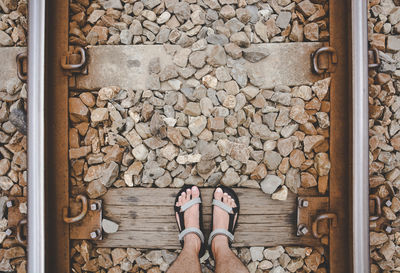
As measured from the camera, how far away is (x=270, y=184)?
1.32 m

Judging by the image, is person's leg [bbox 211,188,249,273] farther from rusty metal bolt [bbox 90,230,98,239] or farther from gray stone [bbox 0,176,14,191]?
gray stone [bbox 0,176,14,191]

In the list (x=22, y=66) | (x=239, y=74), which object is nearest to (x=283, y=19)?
(x=239, y=74)

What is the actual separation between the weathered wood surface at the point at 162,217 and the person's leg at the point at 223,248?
3.5 inches

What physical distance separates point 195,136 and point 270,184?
20.1 inches

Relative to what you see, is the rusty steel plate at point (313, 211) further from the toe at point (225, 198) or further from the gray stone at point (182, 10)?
the gray stone at point (182, 10)

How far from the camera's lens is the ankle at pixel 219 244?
1289 millimetres

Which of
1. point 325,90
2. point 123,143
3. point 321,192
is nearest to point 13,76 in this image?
point 123,143

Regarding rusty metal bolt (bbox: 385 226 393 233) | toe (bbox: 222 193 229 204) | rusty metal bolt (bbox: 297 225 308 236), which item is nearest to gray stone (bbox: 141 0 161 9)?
toe (bbox: 222 193 229 204)

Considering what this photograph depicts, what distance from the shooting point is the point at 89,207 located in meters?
1.34

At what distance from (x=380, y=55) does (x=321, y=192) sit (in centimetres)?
86

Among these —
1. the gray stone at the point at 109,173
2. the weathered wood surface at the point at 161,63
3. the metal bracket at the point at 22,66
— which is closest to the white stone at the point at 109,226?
the gray stone at the point at 109,173

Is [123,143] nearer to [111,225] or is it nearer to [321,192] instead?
[111,225]

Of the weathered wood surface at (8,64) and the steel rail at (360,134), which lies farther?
the weathered wood surface at (8,64)

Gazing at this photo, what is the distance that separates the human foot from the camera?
1298mm
